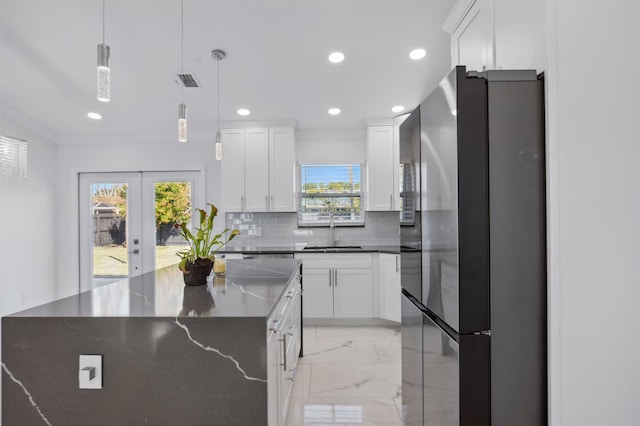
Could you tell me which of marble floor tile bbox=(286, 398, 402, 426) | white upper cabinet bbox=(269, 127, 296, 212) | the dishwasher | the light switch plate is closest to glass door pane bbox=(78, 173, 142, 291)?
the dishwasher

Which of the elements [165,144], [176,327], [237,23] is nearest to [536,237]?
[176,327]

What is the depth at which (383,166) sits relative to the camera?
14.4 feet

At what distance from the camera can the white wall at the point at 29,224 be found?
4.02m

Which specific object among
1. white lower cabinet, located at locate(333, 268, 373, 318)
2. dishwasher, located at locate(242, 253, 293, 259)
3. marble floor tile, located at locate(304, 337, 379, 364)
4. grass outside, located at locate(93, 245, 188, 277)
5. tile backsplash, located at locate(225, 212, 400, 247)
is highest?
tile backsplash, located at locate(225, 212, 400, 247)

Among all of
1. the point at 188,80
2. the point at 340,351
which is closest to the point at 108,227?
the point at 188,80

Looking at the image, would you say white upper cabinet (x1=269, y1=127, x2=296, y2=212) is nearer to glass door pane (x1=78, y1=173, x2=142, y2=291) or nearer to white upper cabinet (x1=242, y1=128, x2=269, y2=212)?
white upper cabinet (x1=242, y1=128, x2=269, y2=212)

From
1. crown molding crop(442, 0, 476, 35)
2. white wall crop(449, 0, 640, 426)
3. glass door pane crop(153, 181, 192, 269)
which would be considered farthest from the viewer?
glass door pane crop(153, 181, 192, 269)

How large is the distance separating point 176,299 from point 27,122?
424 centimetres

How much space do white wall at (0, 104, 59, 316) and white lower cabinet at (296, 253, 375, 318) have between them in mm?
3571

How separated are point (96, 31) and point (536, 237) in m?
3.11

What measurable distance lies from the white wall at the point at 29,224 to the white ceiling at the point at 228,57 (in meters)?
0.33

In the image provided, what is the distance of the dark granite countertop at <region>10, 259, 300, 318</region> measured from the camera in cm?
139

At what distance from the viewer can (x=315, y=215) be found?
4805 millimetres

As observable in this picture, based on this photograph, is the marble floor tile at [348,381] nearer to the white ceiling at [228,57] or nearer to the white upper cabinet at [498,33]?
the white upper cabinet at [498,33]
